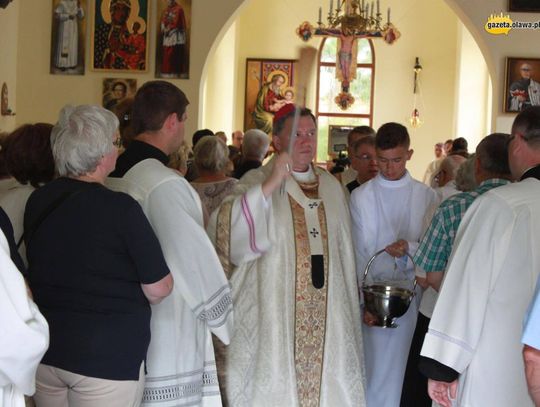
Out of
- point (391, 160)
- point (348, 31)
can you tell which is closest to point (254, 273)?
point (391, 160)

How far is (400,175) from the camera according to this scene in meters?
5.34

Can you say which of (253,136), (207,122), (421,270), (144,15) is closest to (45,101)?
(144,15)

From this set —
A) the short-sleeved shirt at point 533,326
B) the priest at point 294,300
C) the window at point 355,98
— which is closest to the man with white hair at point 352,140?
the priest at point 294,300

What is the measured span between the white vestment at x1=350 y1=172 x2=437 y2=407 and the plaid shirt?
1.08m

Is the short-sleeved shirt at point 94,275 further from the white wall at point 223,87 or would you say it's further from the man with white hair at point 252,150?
the white wall at point 223,87

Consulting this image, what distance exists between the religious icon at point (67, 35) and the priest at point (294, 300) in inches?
305

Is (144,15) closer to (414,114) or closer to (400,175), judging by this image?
(400,175)

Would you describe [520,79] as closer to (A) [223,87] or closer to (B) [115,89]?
(B) [115,89]

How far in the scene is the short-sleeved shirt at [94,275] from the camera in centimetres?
307

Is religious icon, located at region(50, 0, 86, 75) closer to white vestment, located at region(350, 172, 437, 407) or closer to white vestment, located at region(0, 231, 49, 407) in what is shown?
white vestment, located at region(350, 172, 437, 407)

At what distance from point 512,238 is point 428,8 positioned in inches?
710

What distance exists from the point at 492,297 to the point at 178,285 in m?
1.30

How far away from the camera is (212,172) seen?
5984 mm

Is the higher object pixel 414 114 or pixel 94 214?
pixel 414 114
